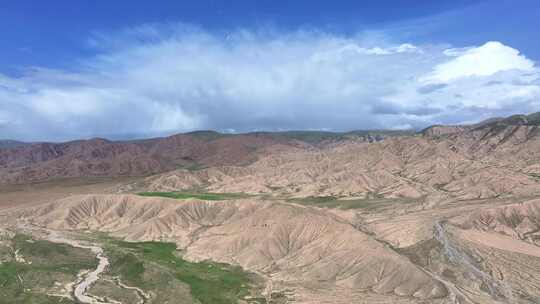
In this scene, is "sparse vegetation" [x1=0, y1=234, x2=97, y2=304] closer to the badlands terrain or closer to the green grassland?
the badlands terrain

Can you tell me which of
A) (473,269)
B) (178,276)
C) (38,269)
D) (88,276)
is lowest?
(178,276)

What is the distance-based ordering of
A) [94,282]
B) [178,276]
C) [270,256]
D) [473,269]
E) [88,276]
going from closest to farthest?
[473,269]
[94,282]
[88,276]
[178,276]
[270,256]

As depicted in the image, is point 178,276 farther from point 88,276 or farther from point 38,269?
point 38,269

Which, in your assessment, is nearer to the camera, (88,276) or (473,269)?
(473,269)

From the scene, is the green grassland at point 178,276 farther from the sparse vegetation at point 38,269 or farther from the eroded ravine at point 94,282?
the sparse vegetation at point 38,269

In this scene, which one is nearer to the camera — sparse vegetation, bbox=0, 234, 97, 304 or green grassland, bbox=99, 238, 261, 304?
sparse vegetation, bbox=0, 234, 97, 304

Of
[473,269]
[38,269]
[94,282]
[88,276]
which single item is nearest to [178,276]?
[94,282]

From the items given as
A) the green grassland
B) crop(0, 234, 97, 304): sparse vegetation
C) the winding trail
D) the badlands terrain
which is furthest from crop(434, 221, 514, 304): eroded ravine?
crop(0, 234, 97, 304): sparse vegetation

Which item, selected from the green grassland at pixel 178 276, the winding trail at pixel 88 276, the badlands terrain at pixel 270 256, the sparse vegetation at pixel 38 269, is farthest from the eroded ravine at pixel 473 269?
the sparse vegetation at pixel 38 269

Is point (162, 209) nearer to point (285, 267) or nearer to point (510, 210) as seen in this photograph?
point (285, 267)

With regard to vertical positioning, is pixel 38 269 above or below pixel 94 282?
above

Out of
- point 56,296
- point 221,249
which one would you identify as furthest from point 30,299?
point 221,249
